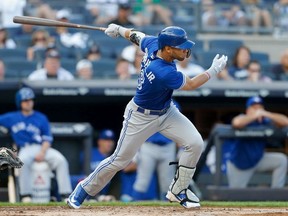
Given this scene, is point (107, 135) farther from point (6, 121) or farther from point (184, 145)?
point (184, 145)

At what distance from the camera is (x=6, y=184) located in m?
11.5

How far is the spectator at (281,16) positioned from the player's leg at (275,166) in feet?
10.6

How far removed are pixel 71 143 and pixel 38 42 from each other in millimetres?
1888

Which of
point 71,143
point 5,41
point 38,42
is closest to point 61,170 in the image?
point 71,143

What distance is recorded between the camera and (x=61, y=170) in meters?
11.2

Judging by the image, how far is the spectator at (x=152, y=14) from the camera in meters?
14.1

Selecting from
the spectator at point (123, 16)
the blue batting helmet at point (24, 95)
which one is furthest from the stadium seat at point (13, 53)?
the blue batting helmet at point (24, 95)

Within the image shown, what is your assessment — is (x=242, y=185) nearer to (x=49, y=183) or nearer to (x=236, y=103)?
(x=236, y=103)

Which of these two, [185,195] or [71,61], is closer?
[185,195]

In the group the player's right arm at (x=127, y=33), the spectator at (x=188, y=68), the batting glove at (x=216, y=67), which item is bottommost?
the spectator at (x=188, y=68)

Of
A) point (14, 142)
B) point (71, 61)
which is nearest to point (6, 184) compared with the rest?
point (14, 142)

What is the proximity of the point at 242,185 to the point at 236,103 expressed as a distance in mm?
1234

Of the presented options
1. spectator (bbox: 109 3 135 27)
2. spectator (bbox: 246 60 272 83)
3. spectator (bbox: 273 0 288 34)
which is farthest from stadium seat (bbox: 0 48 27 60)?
spectator (bbox: 273 0 288 34)

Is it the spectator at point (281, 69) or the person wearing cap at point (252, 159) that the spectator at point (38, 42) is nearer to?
the person wearing cap at point (252, 159)
